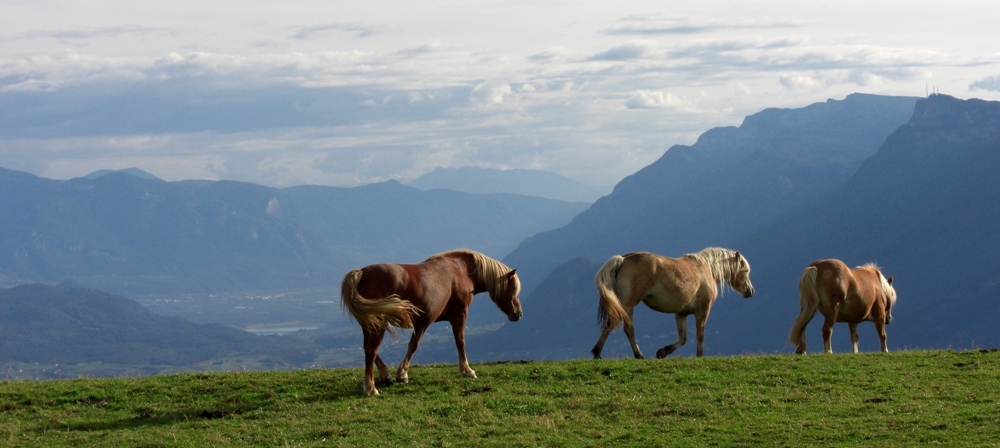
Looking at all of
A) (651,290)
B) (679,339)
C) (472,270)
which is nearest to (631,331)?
(651,290)

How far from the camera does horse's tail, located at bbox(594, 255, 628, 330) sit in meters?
18.7

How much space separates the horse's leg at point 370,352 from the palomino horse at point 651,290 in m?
5.04

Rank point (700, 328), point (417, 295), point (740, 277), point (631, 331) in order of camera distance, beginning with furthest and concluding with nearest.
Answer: point (740, 277) → point (700, 328) → point (631, 331) → point (417, 295)

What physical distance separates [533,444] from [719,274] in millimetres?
10440

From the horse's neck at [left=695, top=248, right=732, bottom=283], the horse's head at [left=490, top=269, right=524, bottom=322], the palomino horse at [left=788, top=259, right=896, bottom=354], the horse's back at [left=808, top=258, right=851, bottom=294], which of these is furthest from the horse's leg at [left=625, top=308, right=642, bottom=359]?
the horse's back at [left=808, top=258, right=851, bottom=294]

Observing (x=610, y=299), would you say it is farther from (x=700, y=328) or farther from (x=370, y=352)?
(x=370, y=352)

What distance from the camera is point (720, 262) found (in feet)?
71.2

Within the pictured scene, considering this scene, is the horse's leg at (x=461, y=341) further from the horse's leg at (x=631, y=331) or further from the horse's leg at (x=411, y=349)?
the horse's leg at (x=631, y=331)

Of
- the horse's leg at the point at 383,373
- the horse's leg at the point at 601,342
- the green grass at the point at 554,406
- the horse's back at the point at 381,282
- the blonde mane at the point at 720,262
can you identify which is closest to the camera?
the green grass at the point at 554,406

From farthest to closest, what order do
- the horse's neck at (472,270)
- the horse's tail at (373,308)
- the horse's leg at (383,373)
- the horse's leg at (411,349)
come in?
the horse's neck at (472,270)
the horse's leg at (383,373)
the horse's leg at (411,349)
the horse's tail at (373,308)

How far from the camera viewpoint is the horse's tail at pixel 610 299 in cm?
1866

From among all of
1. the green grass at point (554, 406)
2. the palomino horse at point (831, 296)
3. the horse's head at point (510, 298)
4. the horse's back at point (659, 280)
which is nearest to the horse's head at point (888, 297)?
the palomino horse at point (831, 296)

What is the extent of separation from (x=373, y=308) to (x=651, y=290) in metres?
6.80

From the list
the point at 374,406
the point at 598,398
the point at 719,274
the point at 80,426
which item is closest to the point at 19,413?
the point at 80,426
